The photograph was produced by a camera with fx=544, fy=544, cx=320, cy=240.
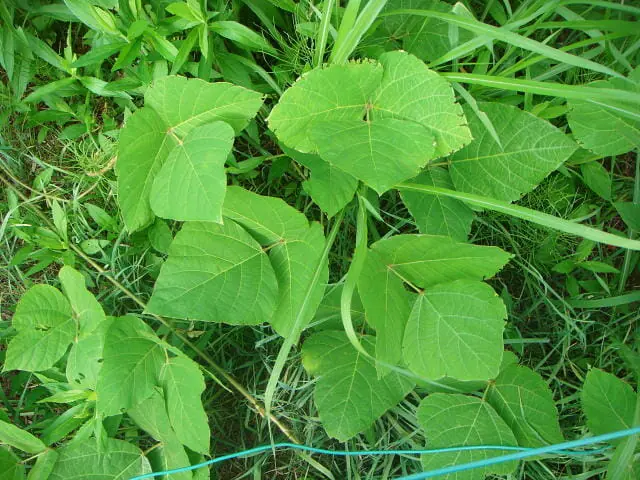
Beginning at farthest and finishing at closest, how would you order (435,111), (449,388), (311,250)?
(449,388) < (311,250) < (435,111)

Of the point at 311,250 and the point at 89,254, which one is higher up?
the point at 311,250

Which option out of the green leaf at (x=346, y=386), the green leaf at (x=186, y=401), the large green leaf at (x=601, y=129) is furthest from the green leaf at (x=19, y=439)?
the large green leaf at (x=601, y=129)

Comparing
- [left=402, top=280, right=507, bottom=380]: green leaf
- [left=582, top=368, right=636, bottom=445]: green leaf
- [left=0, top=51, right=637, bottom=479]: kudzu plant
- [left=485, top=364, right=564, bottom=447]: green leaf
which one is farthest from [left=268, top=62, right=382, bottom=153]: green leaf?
[left=582, top=368, right=636, bottom=445]: green leaf

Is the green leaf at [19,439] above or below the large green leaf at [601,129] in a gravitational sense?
below

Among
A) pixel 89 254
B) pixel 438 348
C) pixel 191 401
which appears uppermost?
pixel 438 348

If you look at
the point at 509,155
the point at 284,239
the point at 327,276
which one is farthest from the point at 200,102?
the point at 509,155

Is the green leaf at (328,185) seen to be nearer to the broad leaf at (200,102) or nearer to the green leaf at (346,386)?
the broad leaf at (200,102)

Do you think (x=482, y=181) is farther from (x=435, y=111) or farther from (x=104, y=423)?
(x=104, y=423)

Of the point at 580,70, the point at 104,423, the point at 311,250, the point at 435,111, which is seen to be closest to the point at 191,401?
the point at 104,423

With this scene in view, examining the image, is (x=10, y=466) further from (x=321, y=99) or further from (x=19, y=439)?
(x=321, y=99)
